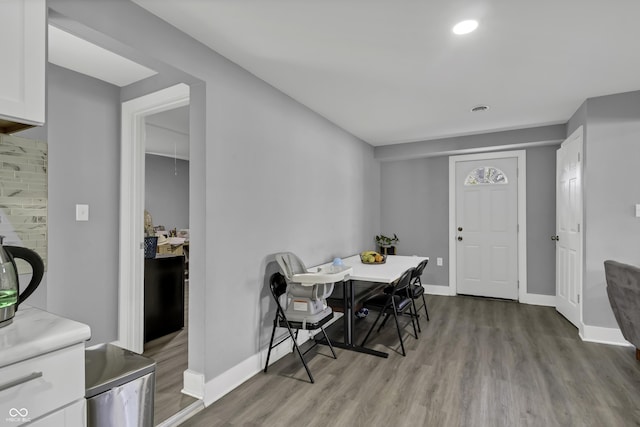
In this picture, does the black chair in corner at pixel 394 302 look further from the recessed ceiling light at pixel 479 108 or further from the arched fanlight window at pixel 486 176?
the arched fanlight window at pixel 486 176

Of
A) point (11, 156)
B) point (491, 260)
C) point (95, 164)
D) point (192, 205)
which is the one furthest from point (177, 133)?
point (491, 260)

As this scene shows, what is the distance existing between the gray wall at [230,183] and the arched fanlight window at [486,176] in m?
2.76

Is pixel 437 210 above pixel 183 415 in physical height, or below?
above

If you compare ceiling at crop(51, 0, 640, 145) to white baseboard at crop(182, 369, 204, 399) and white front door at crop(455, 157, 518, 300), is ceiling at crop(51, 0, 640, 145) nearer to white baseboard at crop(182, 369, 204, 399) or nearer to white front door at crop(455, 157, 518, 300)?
white front door at crop(455, 157, 518, 300)

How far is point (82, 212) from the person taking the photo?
2.60m

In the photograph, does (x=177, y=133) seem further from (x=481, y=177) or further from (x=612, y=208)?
(x=612, y=208)

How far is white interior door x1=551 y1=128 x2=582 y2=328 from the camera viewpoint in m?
3.46

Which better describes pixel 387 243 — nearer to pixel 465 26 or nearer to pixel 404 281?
pixel 404 281

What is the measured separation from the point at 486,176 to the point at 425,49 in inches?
123

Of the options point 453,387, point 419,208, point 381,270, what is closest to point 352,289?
point 381,270

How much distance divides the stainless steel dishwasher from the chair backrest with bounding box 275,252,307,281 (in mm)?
1231

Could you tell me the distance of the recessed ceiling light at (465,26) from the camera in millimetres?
1951

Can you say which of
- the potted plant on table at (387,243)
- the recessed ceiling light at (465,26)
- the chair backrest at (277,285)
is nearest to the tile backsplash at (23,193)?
the chair backrest at (277,285)

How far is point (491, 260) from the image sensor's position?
479 centimetres
